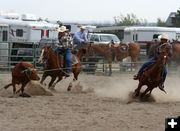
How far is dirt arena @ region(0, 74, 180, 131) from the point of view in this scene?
8641mm

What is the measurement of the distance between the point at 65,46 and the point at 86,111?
4518 mm

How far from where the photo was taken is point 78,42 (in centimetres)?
1823

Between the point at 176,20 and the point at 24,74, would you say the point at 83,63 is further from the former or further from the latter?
the point at 176,20

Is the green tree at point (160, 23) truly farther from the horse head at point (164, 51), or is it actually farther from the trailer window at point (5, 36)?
the horse head at point (164, 51)

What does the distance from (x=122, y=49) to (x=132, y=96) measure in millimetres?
11653

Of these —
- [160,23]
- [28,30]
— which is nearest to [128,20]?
[160,23]

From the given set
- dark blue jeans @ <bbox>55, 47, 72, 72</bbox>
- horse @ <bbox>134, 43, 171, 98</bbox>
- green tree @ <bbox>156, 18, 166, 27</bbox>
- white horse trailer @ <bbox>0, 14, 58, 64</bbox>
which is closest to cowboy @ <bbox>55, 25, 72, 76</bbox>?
dark blue jeans @ <bbox>55, 47, 72, 72</bbox>

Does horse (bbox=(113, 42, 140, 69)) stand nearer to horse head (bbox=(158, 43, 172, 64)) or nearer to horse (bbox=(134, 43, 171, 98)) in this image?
horse (bbox=(134, 43, 171, 98))

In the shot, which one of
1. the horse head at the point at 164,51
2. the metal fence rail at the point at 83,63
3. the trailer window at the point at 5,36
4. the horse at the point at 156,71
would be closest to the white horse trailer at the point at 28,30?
the trailer window at the point at 5,36

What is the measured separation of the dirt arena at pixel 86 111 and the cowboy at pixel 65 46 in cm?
71

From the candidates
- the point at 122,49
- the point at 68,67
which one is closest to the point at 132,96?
the point at 68,67

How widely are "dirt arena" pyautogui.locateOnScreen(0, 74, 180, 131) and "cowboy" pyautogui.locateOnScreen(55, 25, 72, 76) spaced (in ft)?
2.33

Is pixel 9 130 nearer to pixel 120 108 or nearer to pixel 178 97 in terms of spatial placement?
pixel 120 108

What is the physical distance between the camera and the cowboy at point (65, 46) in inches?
578
